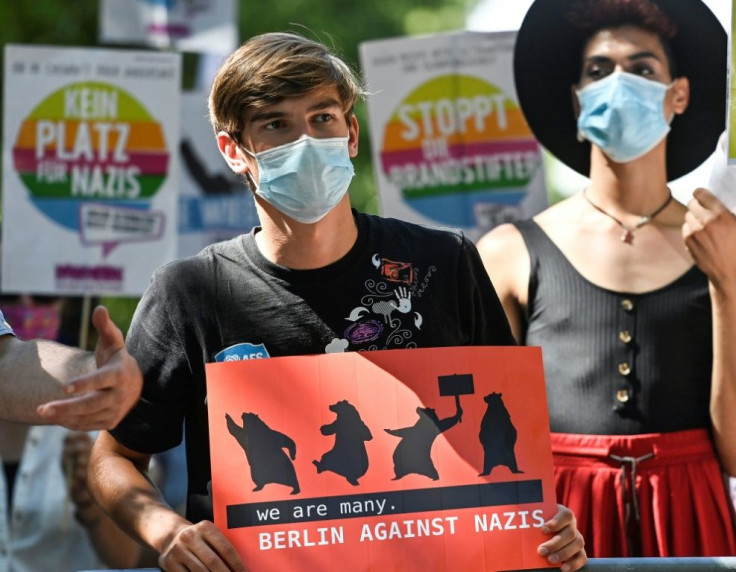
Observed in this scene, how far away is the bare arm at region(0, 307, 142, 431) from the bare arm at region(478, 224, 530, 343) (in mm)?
1530

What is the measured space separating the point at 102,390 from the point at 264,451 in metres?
0.42

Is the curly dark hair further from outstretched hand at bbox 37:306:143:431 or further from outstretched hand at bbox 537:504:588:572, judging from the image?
outstretched hand at bbox 37:306:143:431

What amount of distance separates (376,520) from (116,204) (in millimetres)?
4255

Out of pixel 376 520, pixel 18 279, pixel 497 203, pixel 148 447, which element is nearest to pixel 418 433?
pixel 376 520

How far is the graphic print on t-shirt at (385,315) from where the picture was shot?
280cm

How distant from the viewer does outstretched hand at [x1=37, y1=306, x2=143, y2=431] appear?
86.0 inches

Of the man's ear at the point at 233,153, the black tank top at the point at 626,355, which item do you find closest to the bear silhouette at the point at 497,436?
the man's ear at the point at 233,153

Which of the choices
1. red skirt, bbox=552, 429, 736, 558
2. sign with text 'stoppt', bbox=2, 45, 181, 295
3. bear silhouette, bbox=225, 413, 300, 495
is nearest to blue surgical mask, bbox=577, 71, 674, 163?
red skirt, bbox=552, 429, 736, 558

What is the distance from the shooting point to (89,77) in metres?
6.54

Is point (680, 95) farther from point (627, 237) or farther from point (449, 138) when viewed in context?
point (449, 138)

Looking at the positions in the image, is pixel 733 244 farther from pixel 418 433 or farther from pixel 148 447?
pixel 148 447

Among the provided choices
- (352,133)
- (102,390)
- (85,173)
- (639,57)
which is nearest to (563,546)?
(102,390)

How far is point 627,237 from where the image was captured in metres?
3.65

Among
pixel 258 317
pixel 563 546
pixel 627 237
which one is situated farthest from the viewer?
pixel 627 237
